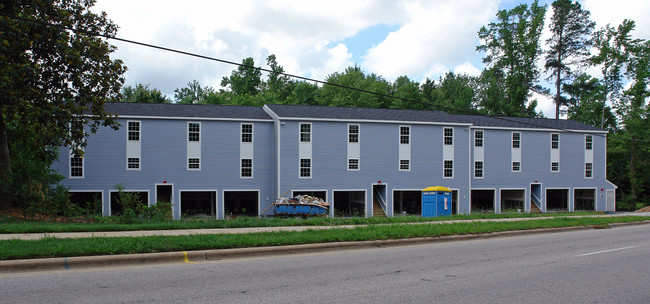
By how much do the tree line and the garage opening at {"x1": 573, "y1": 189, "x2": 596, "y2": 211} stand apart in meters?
5.75

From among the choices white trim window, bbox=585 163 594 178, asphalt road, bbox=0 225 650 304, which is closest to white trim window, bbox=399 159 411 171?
white trim window, bbox=585 163 594 178

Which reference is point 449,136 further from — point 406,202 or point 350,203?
point 350,203

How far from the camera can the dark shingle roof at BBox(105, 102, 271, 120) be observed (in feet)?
103

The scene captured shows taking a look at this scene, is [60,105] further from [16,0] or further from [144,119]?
[144,119]

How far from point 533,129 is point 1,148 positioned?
36722 millimetres

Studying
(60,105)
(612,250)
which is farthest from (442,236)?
(60,105)

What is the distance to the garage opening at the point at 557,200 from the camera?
42.5 metres

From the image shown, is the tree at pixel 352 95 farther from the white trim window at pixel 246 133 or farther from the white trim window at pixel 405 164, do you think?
the white trim window at pixel 246 133

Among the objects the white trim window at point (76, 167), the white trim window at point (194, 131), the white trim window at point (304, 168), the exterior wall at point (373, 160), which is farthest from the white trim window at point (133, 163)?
the white trim window at point (304, 168)

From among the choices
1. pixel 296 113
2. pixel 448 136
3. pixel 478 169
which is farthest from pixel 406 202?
pixel 296 113

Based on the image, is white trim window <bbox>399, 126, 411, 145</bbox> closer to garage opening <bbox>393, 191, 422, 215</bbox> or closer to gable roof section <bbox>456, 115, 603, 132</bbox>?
garage opening <bbox>393, 191, 422, 215</bbox>

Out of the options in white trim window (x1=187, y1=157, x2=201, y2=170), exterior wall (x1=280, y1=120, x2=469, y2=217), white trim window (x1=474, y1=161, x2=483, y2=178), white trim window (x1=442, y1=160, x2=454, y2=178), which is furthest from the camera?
white trim window (x1=474, y1=161, x2=483, y2=178)

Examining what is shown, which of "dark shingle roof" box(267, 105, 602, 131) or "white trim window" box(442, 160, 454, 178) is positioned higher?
"dark shingle roof" box(267, 105, 602, 131)

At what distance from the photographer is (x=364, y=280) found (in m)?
8.59
